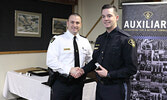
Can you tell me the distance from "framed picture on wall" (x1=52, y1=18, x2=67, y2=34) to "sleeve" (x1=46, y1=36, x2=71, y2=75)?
2.59 metres

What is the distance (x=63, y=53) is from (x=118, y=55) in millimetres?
727

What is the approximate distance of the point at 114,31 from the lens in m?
1.67

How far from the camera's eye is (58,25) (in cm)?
467

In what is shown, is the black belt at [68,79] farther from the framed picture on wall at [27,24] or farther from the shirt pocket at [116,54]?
the framed picture on wall at [27,24]

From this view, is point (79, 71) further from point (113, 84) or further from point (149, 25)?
point (149, 25)

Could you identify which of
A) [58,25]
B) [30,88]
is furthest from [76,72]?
[58,25]

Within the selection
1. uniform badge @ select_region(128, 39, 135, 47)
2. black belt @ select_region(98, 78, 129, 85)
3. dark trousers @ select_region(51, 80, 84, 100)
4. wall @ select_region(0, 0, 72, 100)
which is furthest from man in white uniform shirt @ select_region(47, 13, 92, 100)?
wall @ select_region(0, 0, 72, 100)

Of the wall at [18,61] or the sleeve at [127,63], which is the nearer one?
the sleeve at [127,63]

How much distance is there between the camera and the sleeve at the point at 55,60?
197 cm

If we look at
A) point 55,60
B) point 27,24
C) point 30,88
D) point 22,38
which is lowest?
point 30,88

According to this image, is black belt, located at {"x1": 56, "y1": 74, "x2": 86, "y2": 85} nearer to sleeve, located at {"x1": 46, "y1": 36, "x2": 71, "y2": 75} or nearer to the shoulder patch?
sleeve, located at {"x1": 46, "y1": 36, "x2": 71, "y2": 75}

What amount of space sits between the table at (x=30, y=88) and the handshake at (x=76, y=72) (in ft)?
2.41

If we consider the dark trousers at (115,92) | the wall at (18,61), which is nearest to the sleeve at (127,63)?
the dark trousers at (115,92)

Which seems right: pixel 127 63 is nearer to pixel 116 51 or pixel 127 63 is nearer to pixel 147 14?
pixel 116 51
